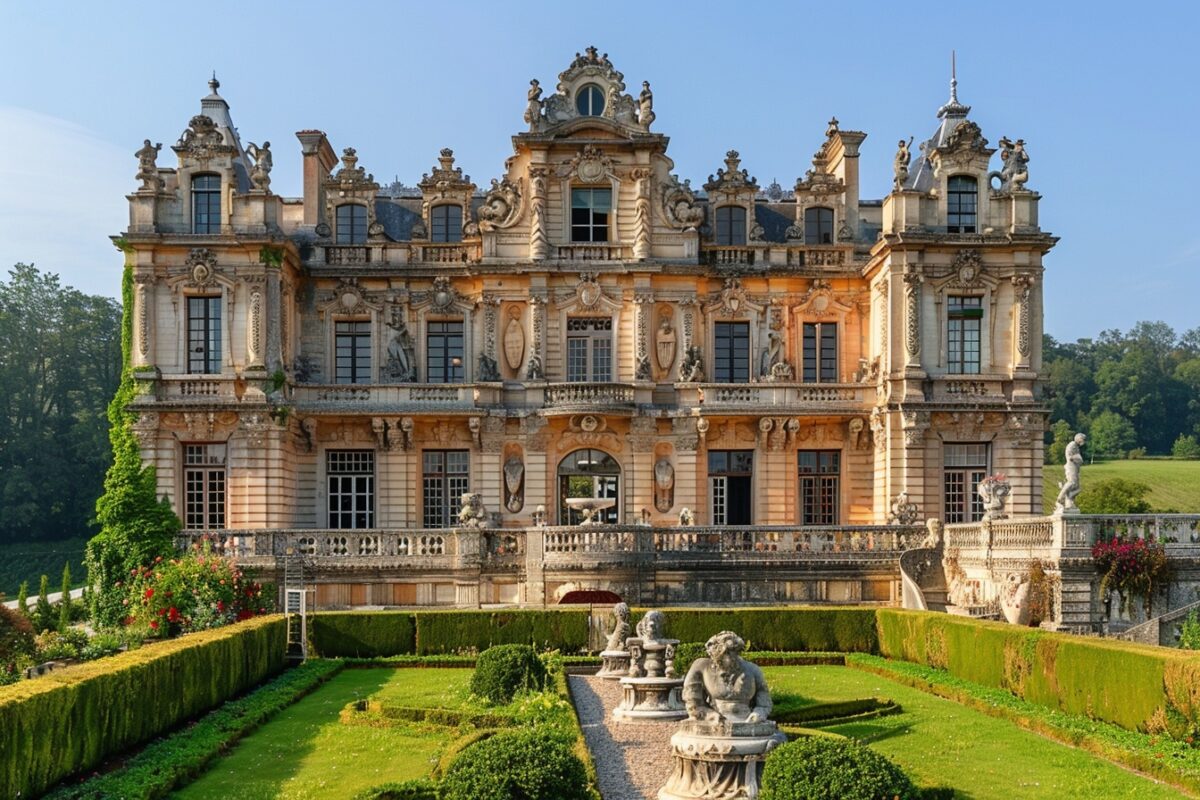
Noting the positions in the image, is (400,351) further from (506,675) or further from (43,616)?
(506,675)

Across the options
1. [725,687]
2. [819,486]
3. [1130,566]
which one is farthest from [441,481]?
[725,687]

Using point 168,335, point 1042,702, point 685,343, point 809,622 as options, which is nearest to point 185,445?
point 168,335

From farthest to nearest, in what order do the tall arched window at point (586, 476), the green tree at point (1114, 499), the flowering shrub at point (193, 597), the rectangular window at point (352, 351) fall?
the green tree at point (1114, 499)
the rectangular window at point (352, 351)
the tall arched window at point (586, 476)
the flowering shrub at point (193, 597)

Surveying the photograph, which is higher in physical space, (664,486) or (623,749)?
(664,486)

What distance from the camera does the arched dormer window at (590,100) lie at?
41.8m

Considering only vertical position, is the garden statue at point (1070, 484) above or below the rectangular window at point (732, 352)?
below

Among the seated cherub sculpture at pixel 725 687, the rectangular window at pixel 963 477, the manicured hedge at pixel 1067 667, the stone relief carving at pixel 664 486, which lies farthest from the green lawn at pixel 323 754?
the rectangular window at pixel 963 477

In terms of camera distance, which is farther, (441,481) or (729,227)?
(729,227)

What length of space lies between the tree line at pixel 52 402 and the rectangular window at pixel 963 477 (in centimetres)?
4399

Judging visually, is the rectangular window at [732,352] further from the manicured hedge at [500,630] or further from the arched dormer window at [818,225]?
the manicured hedge at [500,630]

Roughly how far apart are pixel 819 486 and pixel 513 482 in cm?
983

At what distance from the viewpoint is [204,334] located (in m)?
40.0

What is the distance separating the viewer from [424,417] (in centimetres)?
4103

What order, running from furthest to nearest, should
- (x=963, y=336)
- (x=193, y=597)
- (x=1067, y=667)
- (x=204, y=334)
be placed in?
(x=963, y=336), (x=204, y=334), (x=193, y=597), (x=1067, y=667)
